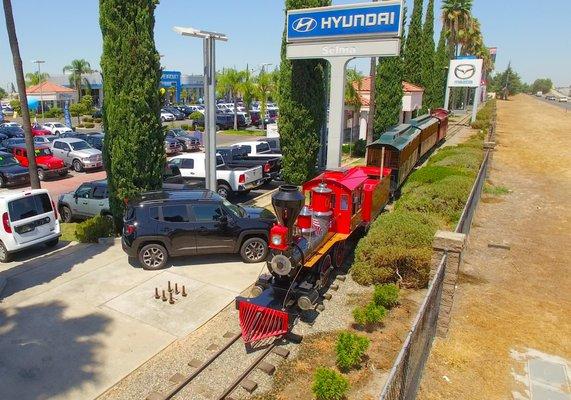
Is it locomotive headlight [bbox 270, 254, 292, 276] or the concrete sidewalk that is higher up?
→ locomotive headlight [bbox 270, 254, 292, 276]

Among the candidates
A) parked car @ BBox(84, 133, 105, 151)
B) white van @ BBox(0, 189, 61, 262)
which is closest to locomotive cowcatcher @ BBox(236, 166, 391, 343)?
white van @ BBox(0, 189, 61, 262)

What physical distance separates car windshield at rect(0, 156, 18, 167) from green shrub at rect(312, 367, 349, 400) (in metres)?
23.9

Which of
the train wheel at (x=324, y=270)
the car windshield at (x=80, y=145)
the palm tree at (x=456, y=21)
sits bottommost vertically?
the train wheel at (x=324, y=270)

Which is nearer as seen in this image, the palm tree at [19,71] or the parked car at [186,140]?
the palm tree at [19,71]

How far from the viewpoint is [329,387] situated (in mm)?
6246

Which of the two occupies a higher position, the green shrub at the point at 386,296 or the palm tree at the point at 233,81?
the palm tree at the point at 233,81

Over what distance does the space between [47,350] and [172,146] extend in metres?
25.8

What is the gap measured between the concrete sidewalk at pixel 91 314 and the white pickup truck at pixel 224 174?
6.89 metres

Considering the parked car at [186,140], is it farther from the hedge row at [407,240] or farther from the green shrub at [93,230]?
the hedge row at [407,240]

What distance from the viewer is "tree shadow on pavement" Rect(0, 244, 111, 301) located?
1070 cm

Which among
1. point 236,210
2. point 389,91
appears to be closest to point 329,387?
point 236,210

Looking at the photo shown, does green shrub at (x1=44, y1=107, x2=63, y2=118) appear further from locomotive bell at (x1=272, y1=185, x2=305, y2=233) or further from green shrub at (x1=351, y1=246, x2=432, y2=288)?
locomotive bell at (x1=272, y1=185, x2=305, y2=233)

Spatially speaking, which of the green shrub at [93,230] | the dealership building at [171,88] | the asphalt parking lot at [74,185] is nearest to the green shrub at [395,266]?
the green shrub at [93,230]

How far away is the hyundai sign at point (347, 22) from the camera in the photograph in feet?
46.3
